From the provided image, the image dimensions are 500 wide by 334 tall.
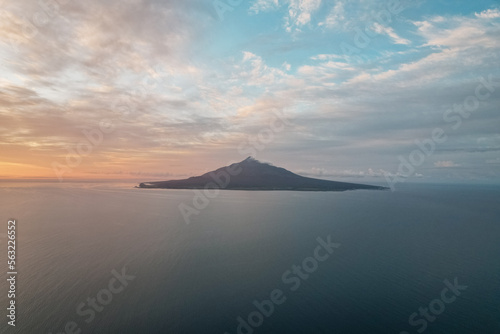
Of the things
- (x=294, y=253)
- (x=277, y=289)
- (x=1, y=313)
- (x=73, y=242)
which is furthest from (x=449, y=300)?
(x=73, y=242)

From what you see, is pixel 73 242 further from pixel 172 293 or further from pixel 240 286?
pixel 240 286

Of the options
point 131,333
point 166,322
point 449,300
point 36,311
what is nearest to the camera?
point 131,333

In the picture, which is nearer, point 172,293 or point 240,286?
point 172,293

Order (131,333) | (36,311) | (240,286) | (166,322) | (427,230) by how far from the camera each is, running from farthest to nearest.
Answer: (427,230) < (240,286) < (36,311) < (166,322) < (131,333)

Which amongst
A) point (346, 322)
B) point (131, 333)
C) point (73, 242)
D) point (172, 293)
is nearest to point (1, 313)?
point (131, 333)

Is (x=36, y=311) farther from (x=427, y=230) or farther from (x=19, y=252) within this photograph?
(x=427, y=230)

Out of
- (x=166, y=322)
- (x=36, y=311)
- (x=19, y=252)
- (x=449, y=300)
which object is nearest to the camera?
(x=166, y=322)

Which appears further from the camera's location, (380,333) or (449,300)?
(449,300)

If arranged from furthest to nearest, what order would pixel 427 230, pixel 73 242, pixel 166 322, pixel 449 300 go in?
pixel 427 230, pixel 73 242, pixel 449 300, pixel 166 322
